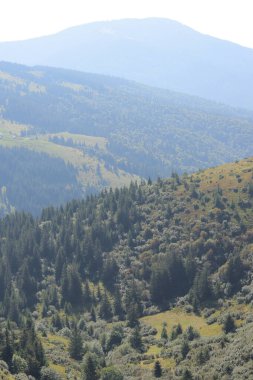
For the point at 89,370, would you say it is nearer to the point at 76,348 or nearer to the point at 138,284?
the point at 76,348

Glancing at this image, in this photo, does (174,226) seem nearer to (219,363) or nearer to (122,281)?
(122,281)

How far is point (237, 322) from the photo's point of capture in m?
103

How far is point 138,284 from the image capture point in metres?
144

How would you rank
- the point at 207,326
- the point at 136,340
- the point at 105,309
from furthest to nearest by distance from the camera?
the point at 105,309, the point at 207,326, the point at 136,340

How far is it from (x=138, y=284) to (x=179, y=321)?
2398cm

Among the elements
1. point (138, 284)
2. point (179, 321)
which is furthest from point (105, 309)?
point (179, 321)

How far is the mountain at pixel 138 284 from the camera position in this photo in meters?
85.1

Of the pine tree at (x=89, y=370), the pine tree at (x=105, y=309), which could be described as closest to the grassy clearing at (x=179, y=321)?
the pine tree at (x=105, y=309)

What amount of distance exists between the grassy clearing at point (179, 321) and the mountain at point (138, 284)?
1.12 feet

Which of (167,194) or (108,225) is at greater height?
(167,194)

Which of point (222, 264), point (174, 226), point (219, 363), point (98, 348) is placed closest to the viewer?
point (219, 363)

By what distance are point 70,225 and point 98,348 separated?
78.4 m

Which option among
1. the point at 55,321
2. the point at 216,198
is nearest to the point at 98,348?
the point at 55,321

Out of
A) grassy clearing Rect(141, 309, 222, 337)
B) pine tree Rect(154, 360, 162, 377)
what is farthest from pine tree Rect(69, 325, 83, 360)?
grassy clearing Rect(141, 309, 222, 337)
